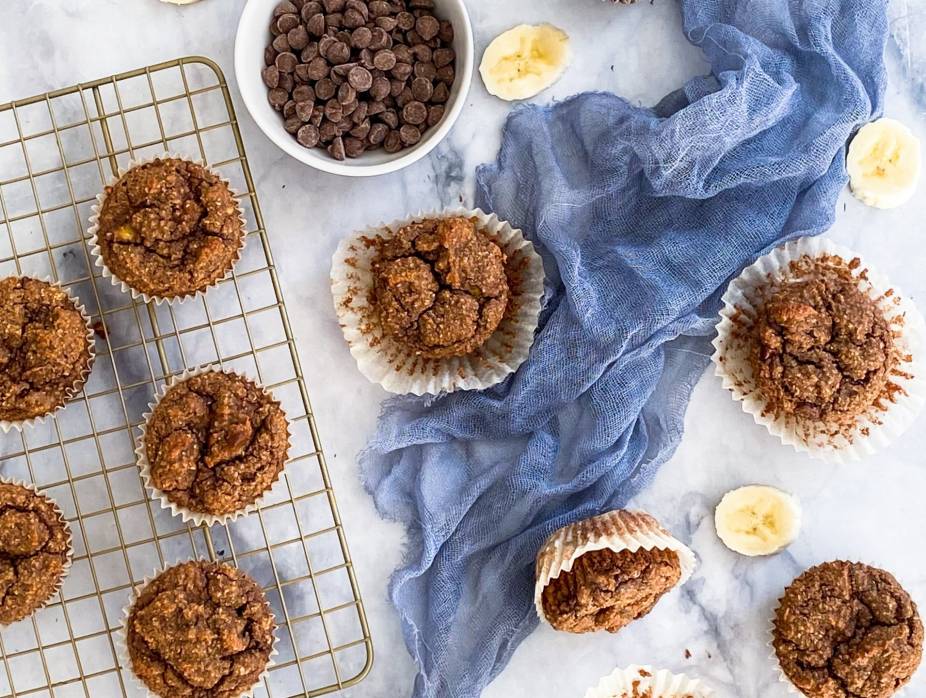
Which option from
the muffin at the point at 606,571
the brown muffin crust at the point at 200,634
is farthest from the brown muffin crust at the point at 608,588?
the brown muffin crust at the point at 200,634

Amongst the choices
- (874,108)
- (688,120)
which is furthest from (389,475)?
(874,108)

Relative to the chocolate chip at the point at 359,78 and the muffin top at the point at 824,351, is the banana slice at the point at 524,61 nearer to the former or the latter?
the chocolate chip at the point at 359,78

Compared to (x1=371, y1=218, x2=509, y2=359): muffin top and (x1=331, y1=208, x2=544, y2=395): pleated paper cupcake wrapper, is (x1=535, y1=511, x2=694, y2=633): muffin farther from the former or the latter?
(x1=371, y1=218, x2=509, y2=359): muffin top

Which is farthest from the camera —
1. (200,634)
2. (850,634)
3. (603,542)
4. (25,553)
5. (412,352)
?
(412,352)

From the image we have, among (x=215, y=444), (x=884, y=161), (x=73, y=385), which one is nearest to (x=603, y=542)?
(x=215, y=444)

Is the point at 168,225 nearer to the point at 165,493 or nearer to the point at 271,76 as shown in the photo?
the point at 271,76

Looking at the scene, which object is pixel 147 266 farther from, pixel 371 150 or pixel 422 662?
pixel 422 662

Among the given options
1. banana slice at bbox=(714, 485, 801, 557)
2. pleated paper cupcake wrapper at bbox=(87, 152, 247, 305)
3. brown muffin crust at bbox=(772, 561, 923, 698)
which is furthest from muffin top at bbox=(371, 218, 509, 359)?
brown muffin crust at bbox=(772, 561, 923, 698)
